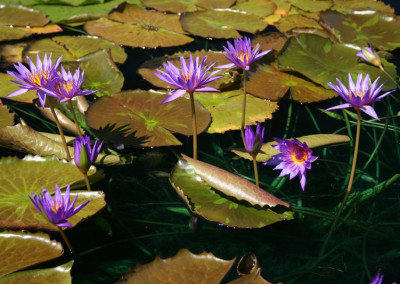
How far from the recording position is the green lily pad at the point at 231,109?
219 centimetres

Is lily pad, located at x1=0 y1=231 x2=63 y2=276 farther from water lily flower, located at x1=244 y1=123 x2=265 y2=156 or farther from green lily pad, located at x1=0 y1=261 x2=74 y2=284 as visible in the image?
water lily flower, located at x1=244 y1=123 x2=265 y2=156

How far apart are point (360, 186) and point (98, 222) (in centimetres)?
109

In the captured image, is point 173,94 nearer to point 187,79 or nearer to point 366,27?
point 187,79

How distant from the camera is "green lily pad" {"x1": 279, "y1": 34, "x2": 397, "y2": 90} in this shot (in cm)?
251

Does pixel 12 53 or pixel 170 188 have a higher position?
pixel 12 53

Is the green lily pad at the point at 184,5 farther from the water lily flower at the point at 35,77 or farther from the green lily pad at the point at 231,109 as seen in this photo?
the water lily flower at the point at 35,77

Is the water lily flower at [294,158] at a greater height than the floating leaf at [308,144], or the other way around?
the water lily flower at [294,158]

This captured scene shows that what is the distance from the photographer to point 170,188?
1860 millimetres

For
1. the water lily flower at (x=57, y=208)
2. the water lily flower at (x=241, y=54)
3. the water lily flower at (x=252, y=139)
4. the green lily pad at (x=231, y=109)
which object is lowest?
the green lily pad at (x=231, y=109)

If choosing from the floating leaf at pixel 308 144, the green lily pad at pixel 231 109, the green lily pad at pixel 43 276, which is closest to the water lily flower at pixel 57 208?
the green lily pad at pixel 43 276

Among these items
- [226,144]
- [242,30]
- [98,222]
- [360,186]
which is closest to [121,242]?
[98,222]

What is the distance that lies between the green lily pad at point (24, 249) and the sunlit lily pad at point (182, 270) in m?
0.29

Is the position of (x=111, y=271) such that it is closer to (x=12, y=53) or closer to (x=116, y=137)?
(x=116, y=137)

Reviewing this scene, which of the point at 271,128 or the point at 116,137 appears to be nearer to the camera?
the point at 116,137
